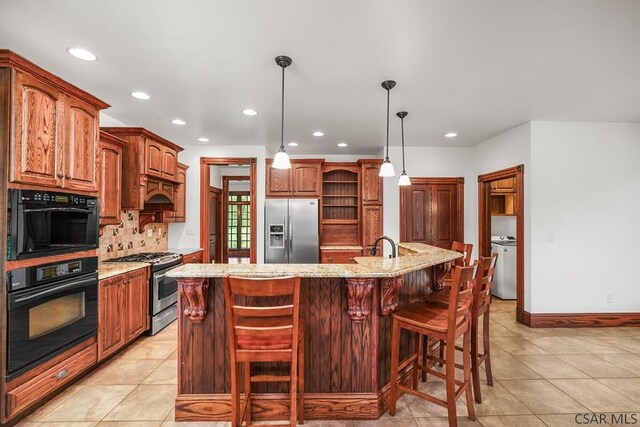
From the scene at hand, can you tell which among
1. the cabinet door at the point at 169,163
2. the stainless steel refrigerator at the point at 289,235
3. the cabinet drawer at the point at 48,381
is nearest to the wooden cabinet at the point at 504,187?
the stainless steel refrigerator at the point at 289,235

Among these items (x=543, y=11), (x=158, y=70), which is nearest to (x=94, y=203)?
(x=158, y=70)

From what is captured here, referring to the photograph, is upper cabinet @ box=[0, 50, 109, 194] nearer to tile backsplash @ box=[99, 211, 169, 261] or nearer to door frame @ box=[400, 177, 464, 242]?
tile backsplash @ box=[99, 211, 169, 261]

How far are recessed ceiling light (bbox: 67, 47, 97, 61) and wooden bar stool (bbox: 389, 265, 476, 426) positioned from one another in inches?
120

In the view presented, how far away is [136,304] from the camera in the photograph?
314cm

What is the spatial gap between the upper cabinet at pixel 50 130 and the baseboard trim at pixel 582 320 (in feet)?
17.1

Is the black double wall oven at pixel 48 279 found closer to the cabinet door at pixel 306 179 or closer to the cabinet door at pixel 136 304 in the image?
the cabinet door at pixel 136 304

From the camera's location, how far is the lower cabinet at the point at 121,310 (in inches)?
104

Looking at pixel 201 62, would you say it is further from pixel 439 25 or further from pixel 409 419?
pixel 409 419

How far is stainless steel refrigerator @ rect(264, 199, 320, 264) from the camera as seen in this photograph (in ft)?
15.5

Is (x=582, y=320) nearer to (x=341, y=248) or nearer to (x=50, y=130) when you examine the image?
(x=341, y=248)

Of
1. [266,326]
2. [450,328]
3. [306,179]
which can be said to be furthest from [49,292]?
[306,179]

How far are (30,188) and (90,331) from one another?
4.24 feet

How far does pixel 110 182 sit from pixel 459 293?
3542 millimetres

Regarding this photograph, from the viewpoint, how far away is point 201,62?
236cm
